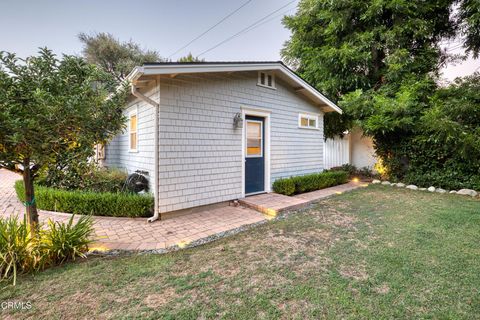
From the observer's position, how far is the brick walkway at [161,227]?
3.63m

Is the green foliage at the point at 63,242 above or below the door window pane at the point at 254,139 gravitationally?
below

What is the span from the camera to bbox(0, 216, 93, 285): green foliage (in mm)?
2656

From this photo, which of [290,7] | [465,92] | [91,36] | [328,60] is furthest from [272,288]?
[91,36]

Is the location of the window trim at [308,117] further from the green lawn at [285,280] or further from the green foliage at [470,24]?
the green foliage at [470,24]

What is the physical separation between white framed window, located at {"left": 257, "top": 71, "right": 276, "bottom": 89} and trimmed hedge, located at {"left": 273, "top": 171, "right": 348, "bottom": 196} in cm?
302

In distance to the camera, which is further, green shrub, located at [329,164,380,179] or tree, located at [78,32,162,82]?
tree, located at [78,32,162,82]

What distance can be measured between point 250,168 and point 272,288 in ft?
13.9

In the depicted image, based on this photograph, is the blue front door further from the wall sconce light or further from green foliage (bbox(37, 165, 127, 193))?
green foliage (bbox(37, 165, 127, 193))

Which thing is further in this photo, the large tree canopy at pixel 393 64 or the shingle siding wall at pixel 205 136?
the large tree canopy at pixel 393 64

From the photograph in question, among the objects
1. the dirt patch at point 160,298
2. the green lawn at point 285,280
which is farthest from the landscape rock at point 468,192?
the dirt patch at point 160,298

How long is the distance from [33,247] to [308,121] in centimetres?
824

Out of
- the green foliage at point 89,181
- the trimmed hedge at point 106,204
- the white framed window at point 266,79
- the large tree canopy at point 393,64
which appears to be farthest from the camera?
the large tree canopy at point 393,64
